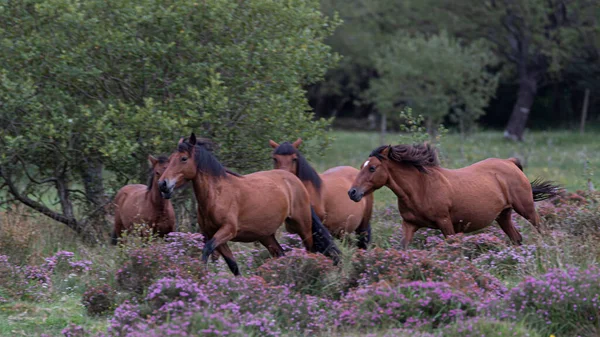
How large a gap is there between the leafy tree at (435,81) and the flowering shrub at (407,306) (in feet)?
79.5

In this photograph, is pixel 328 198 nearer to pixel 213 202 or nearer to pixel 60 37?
pixel 213 202

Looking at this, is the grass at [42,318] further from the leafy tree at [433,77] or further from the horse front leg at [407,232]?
the leafy tree at [433,77]

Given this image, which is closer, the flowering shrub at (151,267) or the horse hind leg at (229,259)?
the flowering shrub at (151,267)

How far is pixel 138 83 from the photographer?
10.9m

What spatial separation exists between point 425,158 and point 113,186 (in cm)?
515

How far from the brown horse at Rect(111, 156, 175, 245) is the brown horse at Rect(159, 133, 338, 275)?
4.66 feet

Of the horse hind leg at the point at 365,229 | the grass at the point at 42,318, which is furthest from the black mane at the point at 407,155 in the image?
the grass at the point at 42,318

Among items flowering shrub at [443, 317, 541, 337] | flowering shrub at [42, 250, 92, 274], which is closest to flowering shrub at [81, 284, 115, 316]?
flowering shrub at [42, 250, 92, 274]

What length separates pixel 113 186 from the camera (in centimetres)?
1150

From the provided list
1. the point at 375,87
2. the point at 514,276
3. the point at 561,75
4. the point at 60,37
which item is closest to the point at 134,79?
the point at 60,37

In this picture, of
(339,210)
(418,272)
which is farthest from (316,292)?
(339,210)

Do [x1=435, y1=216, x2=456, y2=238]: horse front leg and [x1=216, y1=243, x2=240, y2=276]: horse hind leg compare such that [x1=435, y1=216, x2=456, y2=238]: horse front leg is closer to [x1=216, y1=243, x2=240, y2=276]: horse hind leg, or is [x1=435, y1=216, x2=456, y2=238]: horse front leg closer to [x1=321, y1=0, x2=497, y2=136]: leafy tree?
[x1=216, y1=243, x2=240, y2=276]: horse hind leg

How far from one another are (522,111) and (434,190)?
2664 cm

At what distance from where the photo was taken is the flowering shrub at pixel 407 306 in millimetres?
5855
